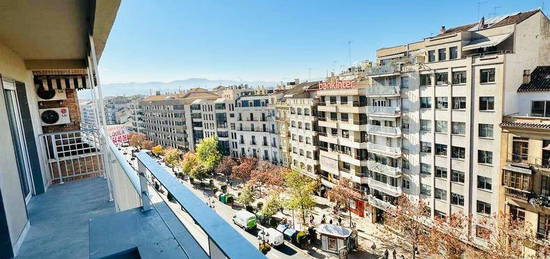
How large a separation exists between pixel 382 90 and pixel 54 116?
1587 cm

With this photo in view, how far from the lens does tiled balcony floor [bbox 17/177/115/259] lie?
12.5 feet

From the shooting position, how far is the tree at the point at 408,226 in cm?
1518

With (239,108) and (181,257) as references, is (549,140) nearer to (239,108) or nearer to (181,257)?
(181,257)

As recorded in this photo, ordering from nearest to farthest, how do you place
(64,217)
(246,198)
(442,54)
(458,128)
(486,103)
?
1. (64,217)
2. (486,103)
3. (458,128)
4. (442,54)
5. (246,198)

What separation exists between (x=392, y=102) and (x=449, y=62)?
13.0 ft

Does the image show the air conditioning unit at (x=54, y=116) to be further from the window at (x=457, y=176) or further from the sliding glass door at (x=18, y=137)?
the window at (x=457, y=176)

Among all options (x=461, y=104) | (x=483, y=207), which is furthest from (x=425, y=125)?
(x=483, y=207)

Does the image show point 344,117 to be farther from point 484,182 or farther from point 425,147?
point 484,182

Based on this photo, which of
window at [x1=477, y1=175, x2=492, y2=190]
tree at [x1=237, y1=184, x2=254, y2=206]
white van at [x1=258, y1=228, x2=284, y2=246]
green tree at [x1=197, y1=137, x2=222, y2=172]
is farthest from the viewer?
green tree at [x1=197, y1=137, x2=222, y2=172]

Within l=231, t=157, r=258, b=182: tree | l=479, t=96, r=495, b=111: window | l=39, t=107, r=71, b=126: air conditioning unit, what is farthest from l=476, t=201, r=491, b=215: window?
l=231, t=157, r=258, b=182: tree

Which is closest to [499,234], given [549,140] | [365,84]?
[549,140]

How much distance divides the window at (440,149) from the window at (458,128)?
37.8 inches

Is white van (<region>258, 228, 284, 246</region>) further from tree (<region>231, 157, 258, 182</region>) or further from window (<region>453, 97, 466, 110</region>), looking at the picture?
tree (<region>231, 157, 258, 182</region>)

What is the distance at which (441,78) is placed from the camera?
1555 cm
